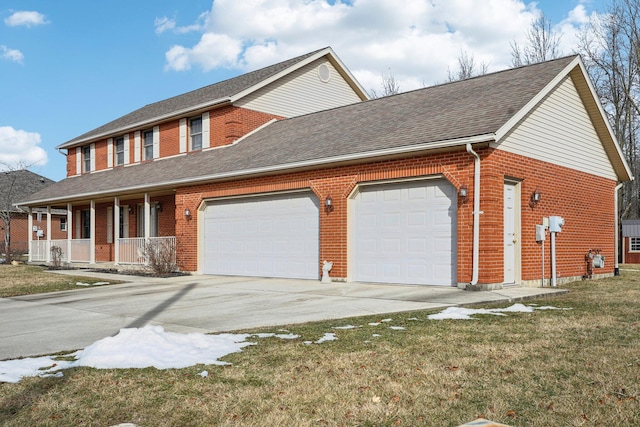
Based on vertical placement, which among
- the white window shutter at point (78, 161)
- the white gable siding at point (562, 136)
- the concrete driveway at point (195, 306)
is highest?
the white window shutter at point (78, 161)

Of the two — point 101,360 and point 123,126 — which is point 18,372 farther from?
point 123,126

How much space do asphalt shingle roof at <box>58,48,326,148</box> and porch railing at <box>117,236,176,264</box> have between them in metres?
5.09

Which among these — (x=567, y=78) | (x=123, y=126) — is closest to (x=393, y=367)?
(x=567, y=78)

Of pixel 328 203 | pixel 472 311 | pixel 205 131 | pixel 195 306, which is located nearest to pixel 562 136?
pixel 328 203

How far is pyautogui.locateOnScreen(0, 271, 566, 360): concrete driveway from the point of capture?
779 cm

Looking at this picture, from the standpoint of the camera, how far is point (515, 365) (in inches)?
208

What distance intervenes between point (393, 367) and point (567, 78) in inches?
482

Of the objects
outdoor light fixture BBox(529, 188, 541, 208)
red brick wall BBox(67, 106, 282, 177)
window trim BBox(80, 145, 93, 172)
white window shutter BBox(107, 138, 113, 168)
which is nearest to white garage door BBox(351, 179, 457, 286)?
outdoor light fixture BBox(529, 188, 541, 208)

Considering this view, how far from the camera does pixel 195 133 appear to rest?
22047 mm

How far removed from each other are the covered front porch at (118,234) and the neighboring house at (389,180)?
7.2 inches

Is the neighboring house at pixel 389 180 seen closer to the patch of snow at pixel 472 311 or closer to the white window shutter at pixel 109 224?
the patch of snow at pixel 472 311

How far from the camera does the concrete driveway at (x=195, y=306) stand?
7.79 meters

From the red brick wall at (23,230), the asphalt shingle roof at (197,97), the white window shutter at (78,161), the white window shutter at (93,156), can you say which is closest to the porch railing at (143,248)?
the asphalt shingle roof at (197,97)

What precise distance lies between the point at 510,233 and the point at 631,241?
27556 mm
